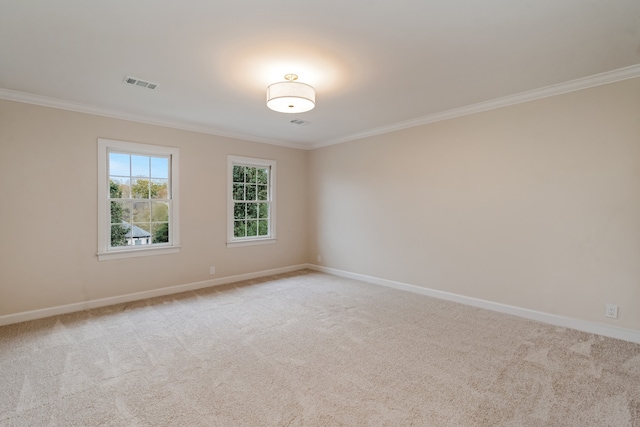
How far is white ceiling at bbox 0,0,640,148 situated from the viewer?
Result: 2062mm

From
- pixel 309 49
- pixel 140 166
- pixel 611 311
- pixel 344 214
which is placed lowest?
pixel 611 311

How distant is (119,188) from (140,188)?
0.86 ft

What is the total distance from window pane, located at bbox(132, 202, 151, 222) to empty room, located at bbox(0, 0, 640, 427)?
0.03 m

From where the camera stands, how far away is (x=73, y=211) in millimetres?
3883

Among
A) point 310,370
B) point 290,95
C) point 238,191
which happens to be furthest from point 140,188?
point 310,370

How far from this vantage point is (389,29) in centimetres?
228

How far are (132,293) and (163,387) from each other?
8.41ft

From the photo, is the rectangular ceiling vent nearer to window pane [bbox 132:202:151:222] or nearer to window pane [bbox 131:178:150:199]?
window pane [bbox 131:178:150:199]

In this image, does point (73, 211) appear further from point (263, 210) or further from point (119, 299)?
point (263, 210)

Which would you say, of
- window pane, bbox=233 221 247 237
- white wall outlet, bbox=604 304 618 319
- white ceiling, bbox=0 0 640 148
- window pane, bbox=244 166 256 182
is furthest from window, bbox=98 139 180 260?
white wall outlet, bbox=604 304 618 319

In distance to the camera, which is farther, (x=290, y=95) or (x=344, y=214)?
(x=344, y=214)

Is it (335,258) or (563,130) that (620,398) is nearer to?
(563,130)

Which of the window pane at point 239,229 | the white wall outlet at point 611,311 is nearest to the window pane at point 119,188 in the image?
the window pane at point 239,229

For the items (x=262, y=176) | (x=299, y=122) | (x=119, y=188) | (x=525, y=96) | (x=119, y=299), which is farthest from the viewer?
(x=262, y=176)
